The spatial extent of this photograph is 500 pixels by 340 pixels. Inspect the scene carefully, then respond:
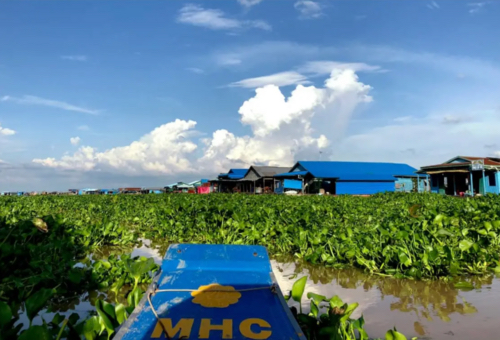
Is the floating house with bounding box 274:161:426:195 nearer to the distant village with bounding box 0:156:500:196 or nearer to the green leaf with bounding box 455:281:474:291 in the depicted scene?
the distant village with bounding box 0:156:500:196

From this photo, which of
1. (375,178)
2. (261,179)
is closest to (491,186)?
(375,178)

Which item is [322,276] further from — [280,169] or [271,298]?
[280,169]

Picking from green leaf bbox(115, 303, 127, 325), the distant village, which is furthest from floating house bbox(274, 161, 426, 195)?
green leaf bbox(115, 303, 127, 325)

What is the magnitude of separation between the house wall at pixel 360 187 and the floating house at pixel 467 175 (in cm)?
425

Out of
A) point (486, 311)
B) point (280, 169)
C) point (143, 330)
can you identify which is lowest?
point (486, 311)

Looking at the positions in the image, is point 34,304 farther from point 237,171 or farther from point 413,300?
point 237,171

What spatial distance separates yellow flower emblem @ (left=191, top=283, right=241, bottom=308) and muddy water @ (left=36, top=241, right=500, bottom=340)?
5.64ft

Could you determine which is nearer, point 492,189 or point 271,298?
point 271,298

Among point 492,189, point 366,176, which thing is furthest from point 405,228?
point 366,176

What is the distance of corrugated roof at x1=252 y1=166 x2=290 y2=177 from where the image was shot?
134ft

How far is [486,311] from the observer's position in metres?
4.38

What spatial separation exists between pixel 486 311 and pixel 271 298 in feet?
10.0

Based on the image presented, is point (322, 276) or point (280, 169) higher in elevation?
point (280, 169)

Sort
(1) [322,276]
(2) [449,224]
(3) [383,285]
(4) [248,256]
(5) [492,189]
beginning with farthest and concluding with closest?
A: (5) [492,189]
(2) [449,224]
(1) [322,276]
(3) [383,285]
(4) [248,256]
